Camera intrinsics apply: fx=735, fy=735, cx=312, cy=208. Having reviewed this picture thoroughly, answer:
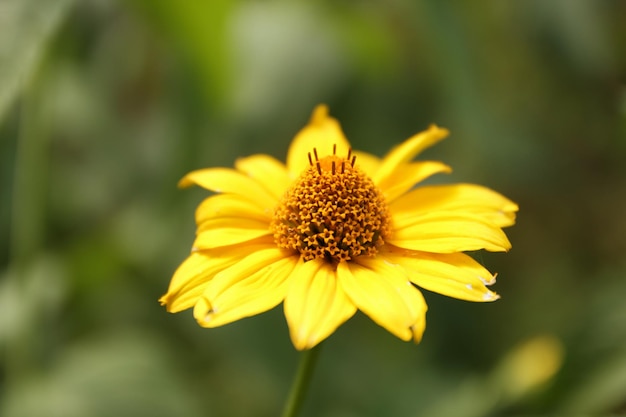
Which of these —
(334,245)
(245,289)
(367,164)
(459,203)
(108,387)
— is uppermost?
(367,164)

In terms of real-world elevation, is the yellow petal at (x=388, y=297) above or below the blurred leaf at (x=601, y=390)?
below

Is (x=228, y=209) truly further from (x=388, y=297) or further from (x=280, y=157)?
(x=280, y=157)

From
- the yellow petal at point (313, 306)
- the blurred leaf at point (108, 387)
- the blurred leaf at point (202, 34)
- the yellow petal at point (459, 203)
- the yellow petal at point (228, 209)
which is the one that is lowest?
the blurred leaf at point (108, 387)

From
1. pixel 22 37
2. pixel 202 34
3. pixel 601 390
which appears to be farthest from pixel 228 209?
pixel 601 390

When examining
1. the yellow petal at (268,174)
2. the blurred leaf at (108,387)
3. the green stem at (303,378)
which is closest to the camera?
the green stem at (303,378)

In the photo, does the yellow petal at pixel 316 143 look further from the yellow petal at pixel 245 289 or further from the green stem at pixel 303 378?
the green stem at pixel 303 378

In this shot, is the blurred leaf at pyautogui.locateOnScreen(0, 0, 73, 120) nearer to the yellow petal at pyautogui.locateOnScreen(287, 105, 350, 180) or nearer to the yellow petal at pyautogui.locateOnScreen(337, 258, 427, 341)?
the yellow petal at pyautogui.locateOnScreen(287, 105, 350, 180)

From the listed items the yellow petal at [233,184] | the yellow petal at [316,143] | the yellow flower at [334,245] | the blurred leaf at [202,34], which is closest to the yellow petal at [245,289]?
the yellow flower at [334,245]
